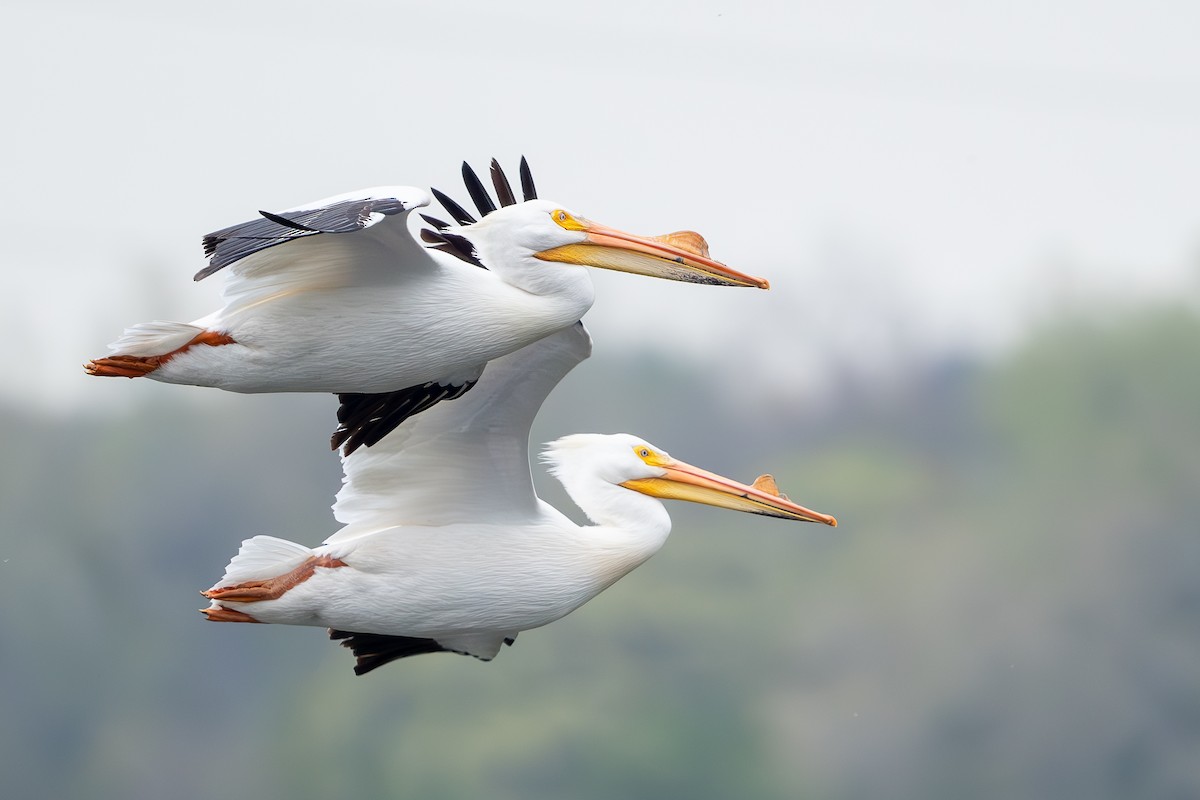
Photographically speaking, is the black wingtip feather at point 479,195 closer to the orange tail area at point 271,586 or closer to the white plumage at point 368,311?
the white plumage at point 368,311

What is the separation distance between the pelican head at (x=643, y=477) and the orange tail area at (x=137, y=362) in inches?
66.8

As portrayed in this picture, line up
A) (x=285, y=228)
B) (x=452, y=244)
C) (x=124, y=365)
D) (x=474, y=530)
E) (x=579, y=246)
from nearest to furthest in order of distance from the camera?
(x=285, y=228), (x=124, y=365), (x=579, y=246), (x=452, y=244), (x=474, y=530)

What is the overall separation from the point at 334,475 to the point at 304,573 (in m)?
12.4

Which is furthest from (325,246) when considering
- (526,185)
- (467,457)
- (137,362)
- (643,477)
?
(643,477)

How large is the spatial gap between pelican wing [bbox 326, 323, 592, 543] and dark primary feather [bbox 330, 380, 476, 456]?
8cm

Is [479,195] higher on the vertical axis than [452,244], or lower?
higher

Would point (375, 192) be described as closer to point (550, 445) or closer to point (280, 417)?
point (550, 445)

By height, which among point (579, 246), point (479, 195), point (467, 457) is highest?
point (479, 195)

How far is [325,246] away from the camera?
16.0ft

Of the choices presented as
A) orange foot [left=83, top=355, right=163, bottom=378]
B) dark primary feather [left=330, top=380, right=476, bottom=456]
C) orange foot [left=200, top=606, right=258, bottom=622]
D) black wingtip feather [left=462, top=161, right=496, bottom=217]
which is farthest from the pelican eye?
orange foot [left=200, top=606, right=258, bottom=622]

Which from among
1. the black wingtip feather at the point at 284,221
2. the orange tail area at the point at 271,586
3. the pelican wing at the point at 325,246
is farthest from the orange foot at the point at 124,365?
the orange tail area at the point at 271,586

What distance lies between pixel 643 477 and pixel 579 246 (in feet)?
3.98

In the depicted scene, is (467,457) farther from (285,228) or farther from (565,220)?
(285,228)

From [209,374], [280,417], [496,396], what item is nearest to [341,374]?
[209,374]
